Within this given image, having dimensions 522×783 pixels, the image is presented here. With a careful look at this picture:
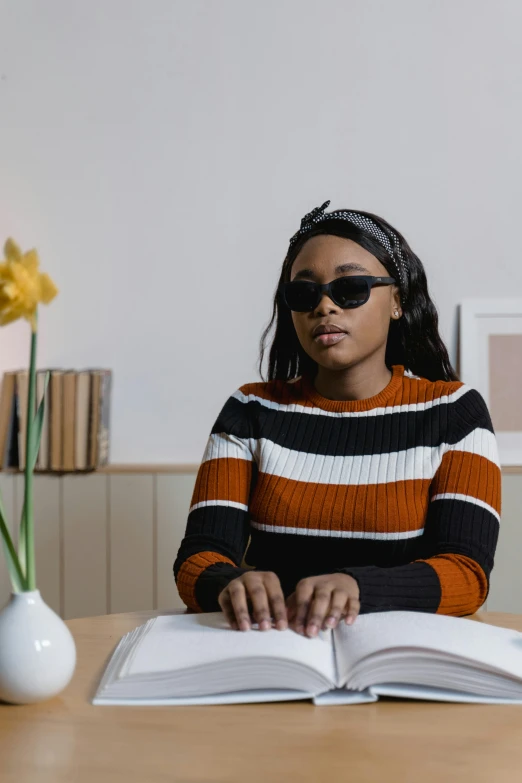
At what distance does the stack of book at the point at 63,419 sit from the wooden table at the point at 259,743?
166 cm

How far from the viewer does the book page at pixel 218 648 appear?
89 centimetres

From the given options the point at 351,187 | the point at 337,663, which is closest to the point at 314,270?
the point at 337,663

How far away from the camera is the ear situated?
5.57 ft

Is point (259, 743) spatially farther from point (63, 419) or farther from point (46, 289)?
point (63, 419)

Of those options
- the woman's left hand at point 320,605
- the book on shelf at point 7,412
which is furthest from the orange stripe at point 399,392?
the book on shelf at point 7,412

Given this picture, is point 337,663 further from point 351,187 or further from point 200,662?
point 351,187

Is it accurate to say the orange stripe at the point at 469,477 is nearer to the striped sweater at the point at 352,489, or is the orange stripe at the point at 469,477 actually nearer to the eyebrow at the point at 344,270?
the striped sweater at the point at 352,489

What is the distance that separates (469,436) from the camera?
4.94 ft

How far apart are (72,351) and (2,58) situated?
37.1 inches

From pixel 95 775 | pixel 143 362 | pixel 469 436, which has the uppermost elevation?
pixel 143 362

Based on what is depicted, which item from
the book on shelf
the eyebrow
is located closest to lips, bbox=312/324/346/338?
the eyebrow

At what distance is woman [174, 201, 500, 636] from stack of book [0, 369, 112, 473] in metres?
0.96

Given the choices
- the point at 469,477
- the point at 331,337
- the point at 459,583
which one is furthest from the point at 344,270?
the point at 459,583

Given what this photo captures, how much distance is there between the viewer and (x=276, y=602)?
1053 mm
